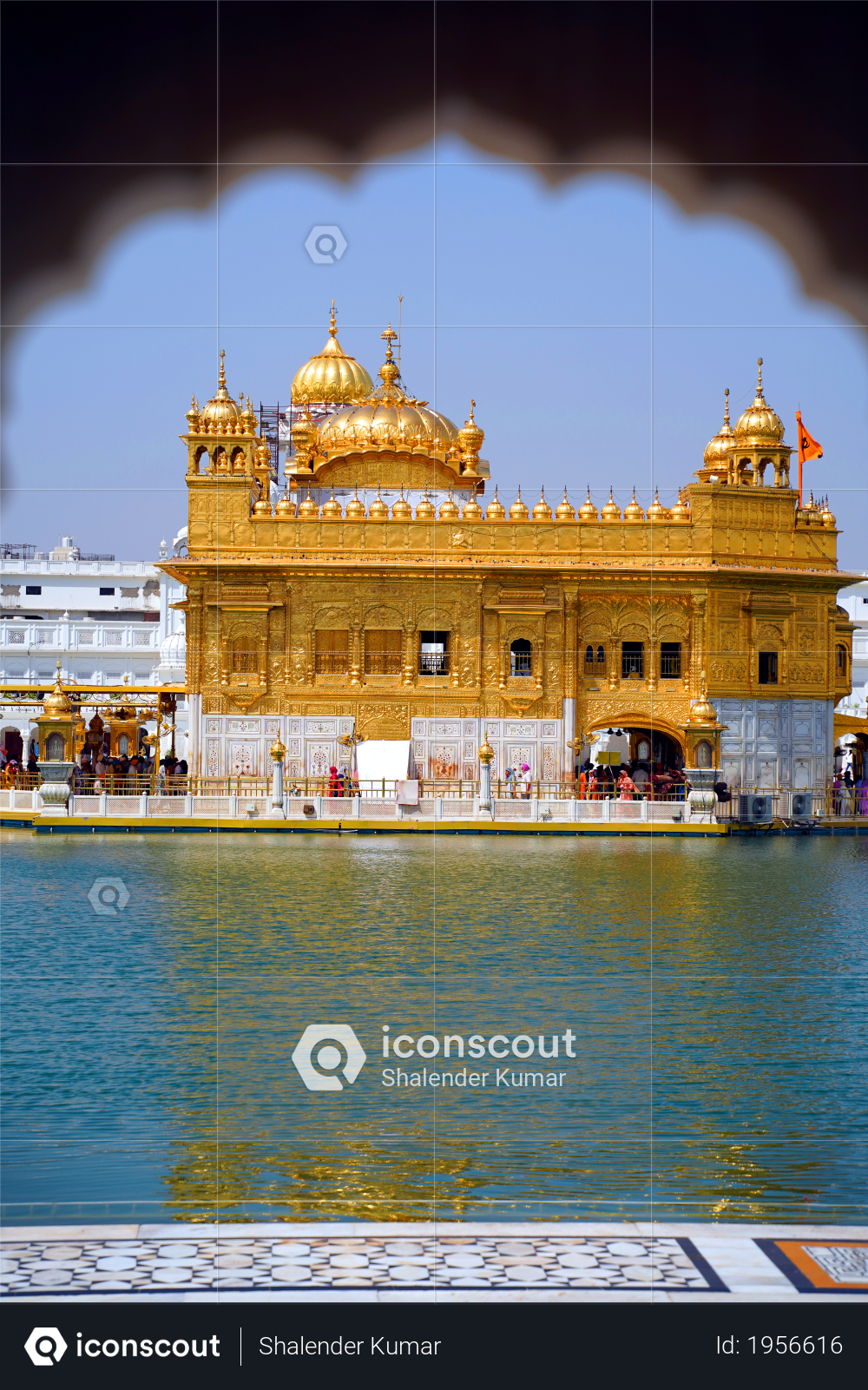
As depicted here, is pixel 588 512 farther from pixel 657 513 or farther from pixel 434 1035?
pixel 434 1035

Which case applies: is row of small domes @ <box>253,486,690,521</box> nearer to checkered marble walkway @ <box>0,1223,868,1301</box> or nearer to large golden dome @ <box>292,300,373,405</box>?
large golden dome @ <box>292,300,373,405</box>

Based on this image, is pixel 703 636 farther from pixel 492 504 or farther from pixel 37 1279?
pixel 37 1279

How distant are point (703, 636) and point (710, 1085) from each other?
2141 centimetres

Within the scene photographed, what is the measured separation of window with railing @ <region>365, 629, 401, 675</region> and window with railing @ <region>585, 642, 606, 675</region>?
3.66 meters

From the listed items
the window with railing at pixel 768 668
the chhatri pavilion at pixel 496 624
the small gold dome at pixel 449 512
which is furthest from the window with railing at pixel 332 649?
the window with railing at pixel 768 668

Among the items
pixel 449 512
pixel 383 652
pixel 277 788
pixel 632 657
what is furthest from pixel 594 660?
pixel 277 788

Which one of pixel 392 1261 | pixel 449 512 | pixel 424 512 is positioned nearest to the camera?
pixel 392 1261

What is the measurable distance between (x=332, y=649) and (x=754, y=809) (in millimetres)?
8273

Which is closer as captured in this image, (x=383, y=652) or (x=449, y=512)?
(x=383, y=652)

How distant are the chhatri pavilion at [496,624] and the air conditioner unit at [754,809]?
1.34 metres

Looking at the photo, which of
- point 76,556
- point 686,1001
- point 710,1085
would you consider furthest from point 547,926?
point 76,556

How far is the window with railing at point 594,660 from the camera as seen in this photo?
30.3m

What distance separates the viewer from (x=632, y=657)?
3042 cm

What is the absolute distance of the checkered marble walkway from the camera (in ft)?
16.7
